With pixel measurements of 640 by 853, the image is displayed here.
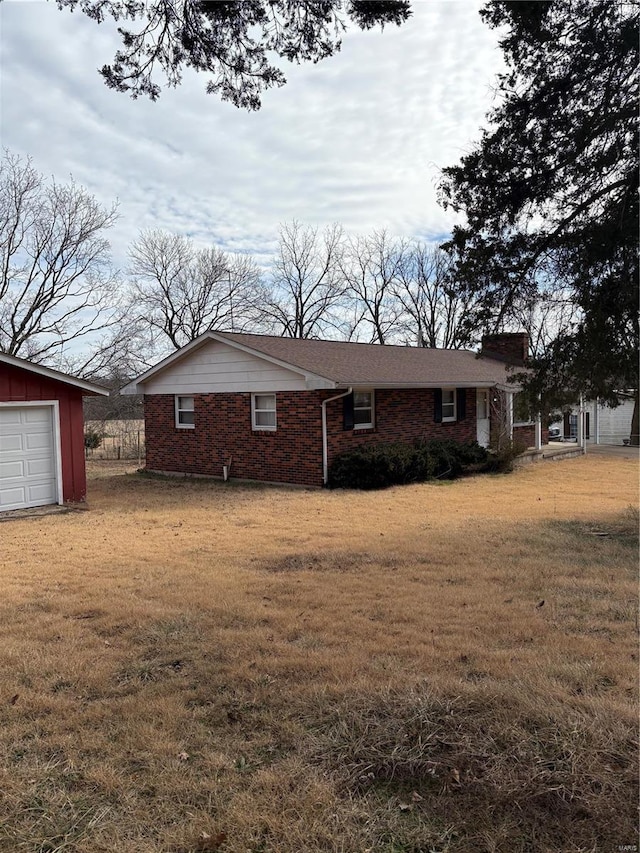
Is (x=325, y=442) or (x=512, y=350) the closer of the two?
(x=325, y=442)

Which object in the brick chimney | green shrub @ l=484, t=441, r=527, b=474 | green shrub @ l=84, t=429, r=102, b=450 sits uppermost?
the brick chimney

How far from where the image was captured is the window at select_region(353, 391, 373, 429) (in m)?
14.8

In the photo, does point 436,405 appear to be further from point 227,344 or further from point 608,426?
point 608,426

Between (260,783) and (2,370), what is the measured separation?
33.1 feet

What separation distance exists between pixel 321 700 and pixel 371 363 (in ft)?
44.4

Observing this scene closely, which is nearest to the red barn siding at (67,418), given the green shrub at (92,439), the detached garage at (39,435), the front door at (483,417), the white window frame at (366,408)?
the detached garage at (39,435)

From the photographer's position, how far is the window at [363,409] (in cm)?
1484

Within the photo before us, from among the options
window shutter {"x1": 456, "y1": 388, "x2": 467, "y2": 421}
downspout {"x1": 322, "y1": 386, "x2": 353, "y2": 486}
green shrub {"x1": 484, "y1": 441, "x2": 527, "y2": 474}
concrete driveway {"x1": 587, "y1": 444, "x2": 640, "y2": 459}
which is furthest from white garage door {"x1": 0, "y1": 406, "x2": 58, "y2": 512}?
concrete driveway {"x1": 587, "y1": 444, "x2": 640, "y2": 459}

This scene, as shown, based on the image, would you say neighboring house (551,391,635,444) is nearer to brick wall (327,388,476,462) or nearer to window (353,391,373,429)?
brick wall (327,388,476,462)

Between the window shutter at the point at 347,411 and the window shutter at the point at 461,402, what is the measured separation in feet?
16.2

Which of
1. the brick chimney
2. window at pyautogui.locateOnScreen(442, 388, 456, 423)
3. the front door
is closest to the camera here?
window at pyautogui.locateOnScreen(442, 388, 456, 423)

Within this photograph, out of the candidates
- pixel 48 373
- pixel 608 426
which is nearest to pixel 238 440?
pixel 48 373

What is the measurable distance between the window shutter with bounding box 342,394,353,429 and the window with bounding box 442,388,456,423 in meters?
4.41

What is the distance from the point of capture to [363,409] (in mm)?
15000
